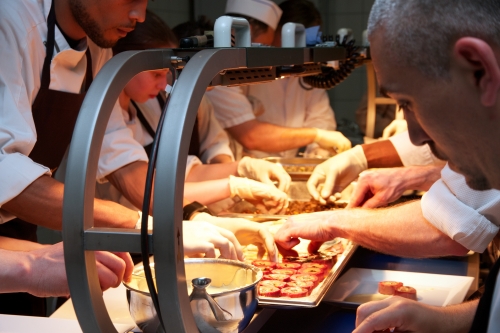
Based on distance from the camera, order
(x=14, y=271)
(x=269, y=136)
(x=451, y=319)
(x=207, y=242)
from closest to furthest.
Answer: (x=14, y=271) → (x=451, y=319) → (x=207, y=242) → (x=269, y=136)

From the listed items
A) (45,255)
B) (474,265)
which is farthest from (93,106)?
(474,265)

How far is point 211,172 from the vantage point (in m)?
3.28

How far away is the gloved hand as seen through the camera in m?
3.93

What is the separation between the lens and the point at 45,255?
1463mm

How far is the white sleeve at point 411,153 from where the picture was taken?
3.17 m

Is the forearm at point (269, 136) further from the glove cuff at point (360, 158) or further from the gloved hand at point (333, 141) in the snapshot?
the glove cuff at point (360, 158)

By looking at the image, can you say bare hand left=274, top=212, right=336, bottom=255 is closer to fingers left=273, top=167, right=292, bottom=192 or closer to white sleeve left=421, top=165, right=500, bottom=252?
white sleeve left=421, top=165, right=500, bottom=252

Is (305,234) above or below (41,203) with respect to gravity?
below

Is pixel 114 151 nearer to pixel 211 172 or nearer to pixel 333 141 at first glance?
pixel 211 172

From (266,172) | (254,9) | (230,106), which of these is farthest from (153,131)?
(254,9)

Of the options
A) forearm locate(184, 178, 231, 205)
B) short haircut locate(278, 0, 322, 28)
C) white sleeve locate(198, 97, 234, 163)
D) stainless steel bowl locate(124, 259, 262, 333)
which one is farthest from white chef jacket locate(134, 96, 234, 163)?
stainless steel bowl locate(124, 259, 262, 333)

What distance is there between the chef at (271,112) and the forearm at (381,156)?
67cm

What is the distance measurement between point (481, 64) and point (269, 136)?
10.5 feet

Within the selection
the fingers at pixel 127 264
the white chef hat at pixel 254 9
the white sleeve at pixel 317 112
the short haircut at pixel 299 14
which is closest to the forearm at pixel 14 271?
the fingers at pixel 127 264
